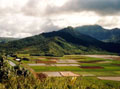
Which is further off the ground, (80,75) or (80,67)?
(80,75)

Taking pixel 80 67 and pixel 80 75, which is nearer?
pixel 80 75

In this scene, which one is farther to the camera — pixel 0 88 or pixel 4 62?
pixel 4 62

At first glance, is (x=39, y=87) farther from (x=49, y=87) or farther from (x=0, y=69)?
(x=0, y=69)

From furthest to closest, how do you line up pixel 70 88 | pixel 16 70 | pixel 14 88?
1. pixel 16 70
2. pixel 70 88
3. pixel 14 88

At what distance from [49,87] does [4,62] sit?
47.5 meters

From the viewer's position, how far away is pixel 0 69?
62688 millimetres

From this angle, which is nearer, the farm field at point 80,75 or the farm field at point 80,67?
the farm field at point 80,75

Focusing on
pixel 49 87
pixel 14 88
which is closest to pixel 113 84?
pixel 49 87

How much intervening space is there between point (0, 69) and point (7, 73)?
396cm

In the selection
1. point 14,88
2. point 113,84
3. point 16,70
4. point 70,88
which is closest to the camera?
point 14,88

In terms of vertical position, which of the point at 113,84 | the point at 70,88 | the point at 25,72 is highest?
the point at 70,88

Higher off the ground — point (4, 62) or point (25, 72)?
point (4, 62)

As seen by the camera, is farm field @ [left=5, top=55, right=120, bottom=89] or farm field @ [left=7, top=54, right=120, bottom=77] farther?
farm field @ [left=7, top=54, right=120, bottom=77]

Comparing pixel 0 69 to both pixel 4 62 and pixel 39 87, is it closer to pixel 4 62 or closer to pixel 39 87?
pixel 4 62
